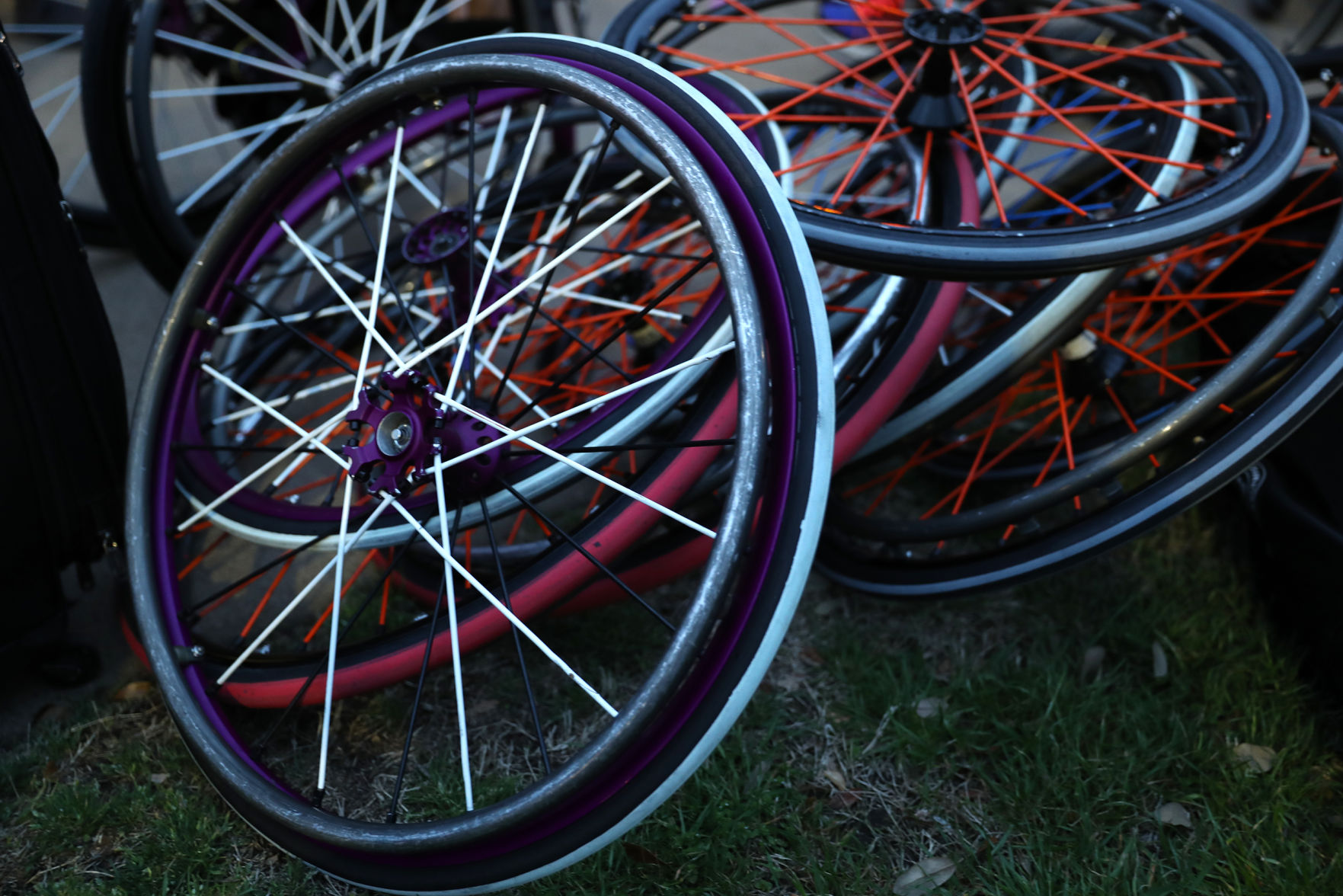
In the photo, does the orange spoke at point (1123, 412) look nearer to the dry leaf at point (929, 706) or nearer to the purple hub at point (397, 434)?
the dry leaf at point (929, 706)

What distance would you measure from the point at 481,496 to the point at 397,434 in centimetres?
18

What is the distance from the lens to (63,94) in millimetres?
3814

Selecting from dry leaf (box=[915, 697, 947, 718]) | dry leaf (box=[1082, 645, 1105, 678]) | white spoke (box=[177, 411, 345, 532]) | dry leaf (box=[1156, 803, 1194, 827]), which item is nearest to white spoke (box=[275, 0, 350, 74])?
white spoke (box=[177, 411, 345, 532])

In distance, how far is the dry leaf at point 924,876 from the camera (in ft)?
5.78

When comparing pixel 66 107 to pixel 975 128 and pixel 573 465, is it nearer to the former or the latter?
pixel 573 465

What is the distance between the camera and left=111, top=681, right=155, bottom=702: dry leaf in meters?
2.08

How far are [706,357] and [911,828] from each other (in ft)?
3.20

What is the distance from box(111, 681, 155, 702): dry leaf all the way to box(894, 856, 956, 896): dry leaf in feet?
5.09

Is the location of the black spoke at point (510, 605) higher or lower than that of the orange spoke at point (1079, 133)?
lower

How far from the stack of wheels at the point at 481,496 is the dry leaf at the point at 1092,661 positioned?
2.89ft

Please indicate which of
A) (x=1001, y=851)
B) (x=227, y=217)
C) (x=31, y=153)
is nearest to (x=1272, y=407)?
(x=1001, y=851)

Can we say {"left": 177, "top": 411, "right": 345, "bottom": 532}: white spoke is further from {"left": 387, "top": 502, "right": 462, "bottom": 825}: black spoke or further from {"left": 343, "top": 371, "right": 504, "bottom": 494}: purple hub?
{"left": 387, "top": 502, "right": 462, "bottom": 825}: black spoke

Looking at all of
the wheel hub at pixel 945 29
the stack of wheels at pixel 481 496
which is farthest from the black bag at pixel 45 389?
the wheel hub at pixel 945 29

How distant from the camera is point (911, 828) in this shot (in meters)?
1.87
